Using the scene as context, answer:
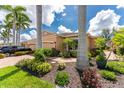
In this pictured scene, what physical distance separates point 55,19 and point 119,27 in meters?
4.34

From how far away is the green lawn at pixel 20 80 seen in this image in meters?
9.46

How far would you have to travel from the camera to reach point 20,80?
393 inches

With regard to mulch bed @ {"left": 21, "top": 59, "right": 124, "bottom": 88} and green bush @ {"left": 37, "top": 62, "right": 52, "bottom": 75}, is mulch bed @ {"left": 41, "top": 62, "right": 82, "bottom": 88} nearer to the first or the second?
mulch bed @ {"left": 21, "top": 59, "right": 124, "bottom": 88}

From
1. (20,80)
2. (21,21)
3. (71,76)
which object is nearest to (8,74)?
Answer: (20,80)

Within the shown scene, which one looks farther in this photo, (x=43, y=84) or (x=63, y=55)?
(x=63, y=55)

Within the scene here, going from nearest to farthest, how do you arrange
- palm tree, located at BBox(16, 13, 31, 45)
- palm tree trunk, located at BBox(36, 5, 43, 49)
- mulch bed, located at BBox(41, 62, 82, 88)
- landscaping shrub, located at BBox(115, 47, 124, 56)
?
mulch bed, located at BBox(41, 62, 82, 88) < palm tree trunk, located at BBox(36, 5, 43, 49) < landscaping shrub, located at BBox(115, 47, 124, 56) < palm tree, located at BBox(16, 13, 31, 45)

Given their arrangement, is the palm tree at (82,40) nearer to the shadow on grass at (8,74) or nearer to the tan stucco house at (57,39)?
the shadow on grass at (8,74)

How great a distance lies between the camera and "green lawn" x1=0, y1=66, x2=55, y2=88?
946cm

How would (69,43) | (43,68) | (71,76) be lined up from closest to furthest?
(71,76)
(43,68)
(69,43)

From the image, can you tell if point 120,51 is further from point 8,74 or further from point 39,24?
point 8,74

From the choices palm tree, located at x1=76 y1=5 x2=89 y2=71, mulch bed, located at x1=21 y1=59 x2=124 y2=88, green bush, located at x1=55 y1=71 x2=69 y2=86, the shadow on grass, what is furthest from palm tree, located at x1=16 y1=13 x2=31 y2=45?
green bush, located at x1=55 y1=71 x2=69 y2=86
